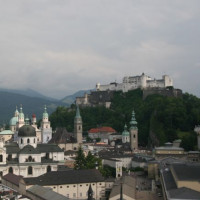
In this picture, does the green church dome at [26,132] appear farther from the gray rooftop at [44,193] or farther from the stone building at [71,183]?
the gray rooftop at [44,193]

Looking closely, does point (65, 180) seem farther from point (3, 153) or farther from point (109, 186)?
point (3, 153)

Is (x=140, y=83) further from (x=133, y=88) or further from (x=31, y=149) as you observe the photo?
(x=31, y=149)

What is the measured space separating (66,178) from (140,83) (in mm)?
77284

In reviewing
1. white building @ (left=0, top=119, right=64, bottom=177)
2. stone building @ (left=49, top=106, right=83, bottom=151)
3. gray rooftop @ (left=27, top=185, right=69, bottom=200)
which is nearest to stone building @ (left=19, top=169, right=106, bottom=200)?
gray rooftop @ (left=27, top=185, right=69, bottom=200)

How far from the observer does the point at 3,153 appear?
55.2 metres

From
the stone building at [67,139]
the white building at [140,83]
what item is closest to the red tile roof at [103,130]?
the stone building at [67,139]

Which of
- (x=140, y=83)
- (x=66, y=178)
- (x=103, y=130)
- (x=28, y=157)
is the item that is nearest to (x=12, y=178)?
(x=28, y=157)

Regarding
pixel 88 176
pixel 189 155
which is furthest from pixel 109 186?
pixel 189 155

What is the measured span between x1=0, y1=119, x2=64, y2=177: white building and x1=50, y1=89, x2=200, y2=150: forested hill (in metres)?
24.2

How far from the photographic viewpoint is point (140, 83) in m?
119

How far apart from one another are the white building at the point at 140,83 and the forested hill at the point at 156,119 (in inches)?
283

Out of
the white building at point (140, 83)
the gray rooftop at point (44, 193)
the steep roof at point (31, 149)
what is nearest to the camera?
the gray rooftop at point (44, 193)

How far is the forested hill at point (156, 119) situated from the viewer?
7806 centimetres

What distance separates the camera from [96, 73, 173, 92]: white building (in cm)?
11631
